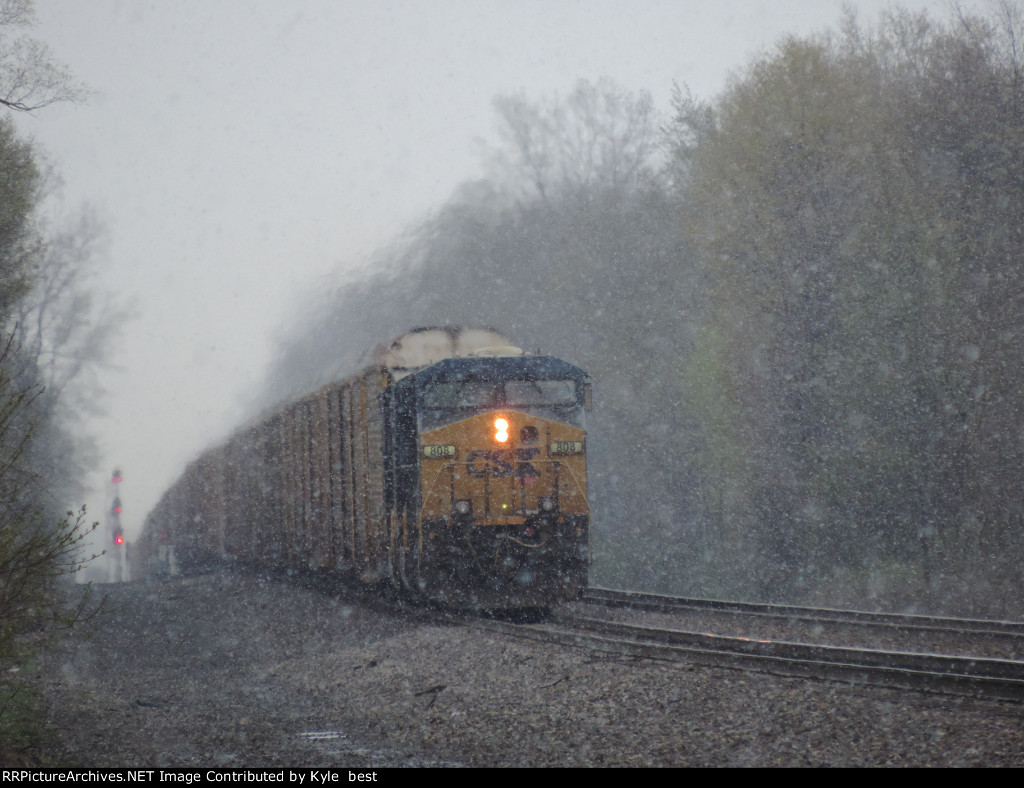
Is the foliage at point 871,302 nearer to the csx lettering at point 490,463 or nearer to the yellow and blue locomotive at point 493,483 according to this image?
the yellow and blue locomotive at point 493,483

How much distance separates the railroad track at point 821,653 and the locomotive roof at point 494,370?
2871mm

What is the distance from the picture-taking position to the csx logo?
37.1ft

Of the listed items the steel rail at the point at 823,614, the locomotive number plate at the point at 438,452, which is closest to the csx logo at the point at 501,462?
the locomotive number plate at the point at 438,452

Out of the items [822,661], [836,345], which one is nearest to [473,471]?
[822,661]

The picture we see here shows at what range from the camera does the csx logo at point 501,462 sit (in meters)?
11.3

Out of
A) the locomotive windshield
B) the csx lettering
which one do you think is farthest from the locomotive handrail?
the locomotive windshield

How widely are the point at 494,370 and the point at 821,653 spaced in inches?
209

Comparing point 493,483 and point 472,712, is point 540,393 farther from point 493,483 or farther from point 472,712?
point 472,712

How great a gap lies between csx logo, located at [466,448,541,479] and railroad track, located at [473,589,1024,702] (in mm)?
1717

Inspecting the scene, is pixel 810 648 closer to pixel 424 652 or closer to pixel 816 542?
pixel 424 652

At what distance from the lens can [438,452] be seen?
11.2 m

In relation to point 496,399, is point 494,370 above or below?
above

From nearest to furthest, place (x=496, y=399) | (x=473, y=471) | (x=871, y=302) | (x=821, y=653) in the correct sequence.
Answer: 1. (x=821, y=653)
2. (x=473, y=471)
3. (x=496, y=399)
4. (x=871, y=302)
